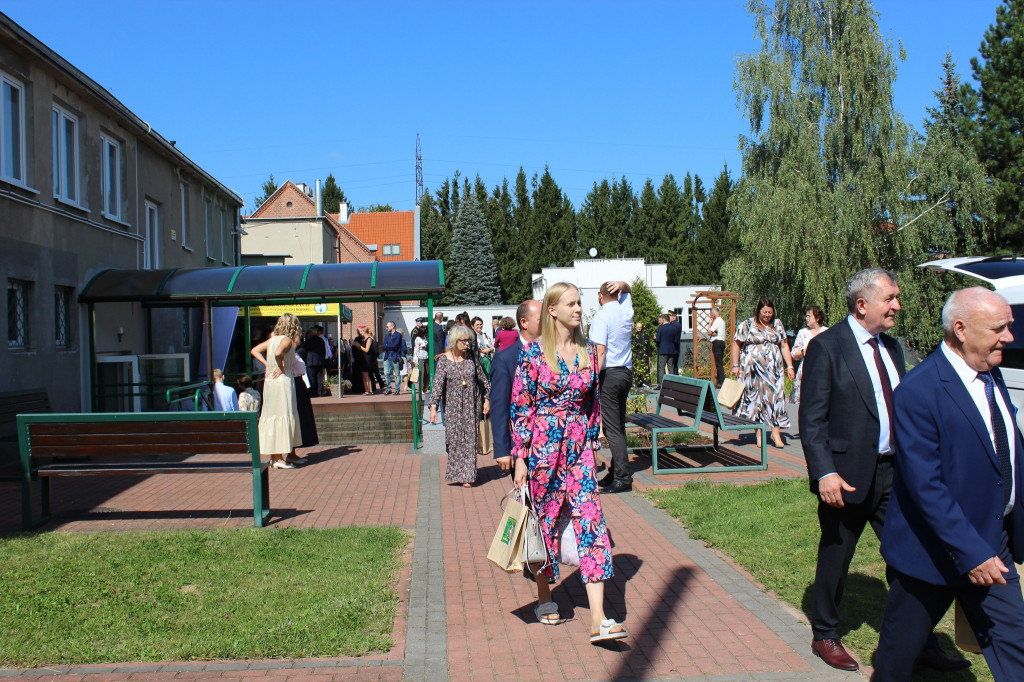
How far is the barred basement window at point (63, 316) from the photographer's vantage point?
41.2 ft

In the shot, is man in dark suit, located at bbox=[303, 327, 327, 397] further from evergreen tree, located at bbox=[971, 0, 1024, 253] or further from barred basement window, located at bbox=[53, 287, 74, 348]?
evergreen tree, located at bbox=[971, 0, 1024, 253]

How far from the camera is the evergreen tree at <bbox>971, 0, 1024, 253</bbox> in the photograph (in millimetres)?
34219

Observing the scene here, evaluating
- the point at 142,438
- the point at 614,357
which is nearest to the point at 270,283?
the point at 142,438

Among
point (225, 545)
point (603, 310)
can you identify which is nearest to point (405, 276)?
point (603, 310)

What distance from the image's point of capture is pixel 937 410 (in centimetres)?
313

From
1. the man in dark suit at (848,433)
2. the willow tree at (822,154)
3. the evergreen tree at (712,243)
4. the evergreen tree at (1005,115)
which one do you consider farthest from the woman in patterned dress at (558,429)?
the evergreen tree at (712,243)

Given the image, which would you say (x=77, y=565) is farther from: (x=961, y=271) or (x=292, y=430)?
(x=961, y=271)

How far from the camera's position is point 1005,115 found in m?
35.3

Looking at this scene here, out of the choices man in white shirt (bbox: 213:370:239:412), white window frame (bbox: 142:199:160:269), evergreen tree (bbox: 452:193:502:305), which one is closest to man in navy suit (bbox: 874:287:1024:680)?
man in white shirt (bbox: 213:370:239:412)

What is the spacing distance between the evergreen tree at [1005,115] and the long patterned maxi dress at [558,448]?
35155mm

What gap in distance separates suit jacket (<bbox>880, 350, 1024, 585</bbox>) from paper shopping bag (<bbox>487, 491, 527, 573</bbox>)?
1.99 metres

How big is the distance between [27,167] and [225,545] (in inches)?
322

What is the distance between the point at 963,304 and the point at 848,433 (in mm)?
1010

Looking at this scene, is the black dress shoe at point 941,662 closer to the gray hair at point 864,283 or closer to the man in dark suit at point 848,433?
the man in dark suit at point 848,433
